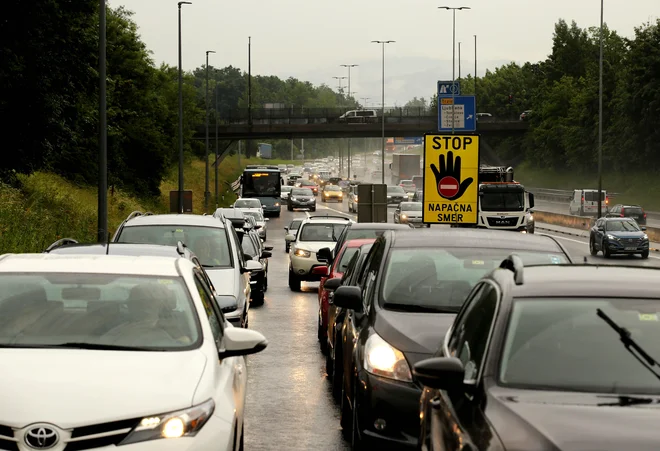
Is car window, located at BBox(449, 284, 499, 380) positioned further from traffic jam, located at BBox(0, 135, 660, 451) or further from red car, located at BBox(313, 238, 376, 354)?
red car, located at BBox(313, 238, 376, 354)

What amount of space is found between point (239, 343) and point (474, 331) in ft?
5.78

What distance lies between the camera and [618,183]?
342 feet

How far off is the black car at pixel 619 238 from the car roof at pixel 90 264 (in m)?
37.4

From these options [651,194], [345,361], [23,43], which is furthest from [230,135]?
[345,361]

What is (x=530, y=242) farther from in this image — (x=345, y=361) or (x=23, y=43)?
(x=23, y=43)

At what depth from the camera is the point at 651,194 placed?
94250mm

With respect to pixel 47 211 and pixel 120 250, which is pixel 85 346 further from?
pixel 47 211

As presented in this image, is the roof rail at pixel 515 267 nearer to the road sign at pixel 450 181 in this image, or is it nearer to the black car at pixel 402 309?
the black car at pixel 402 309

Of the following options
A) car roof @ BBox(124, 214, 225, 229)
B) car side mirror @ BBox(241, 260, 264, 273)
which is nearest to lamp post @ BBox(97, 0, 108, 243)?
car roof @ BBox(124, 214, 225, 229)

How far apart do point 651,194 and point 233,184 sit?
4302 cm

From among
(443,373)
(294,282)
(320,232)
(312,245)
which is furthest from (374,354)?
(320,232)

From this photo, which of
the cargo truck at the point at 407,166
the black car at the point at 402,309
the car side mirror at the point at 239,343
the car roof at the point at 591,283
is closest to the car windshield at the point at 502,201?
the black car at the point at 402,309

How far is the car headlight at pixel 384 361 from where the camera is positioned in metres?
8.66

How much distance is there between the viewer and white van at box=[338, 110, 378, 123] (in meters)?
107
